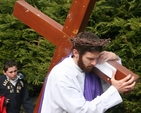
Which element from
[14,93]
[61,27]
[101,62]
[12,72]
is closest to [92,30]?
[12,72]

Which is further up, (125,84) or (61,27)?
(61,27)

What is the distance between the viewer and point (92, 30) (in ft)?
16.7

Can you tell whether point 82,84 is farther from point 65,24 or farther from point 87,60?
point 65,24

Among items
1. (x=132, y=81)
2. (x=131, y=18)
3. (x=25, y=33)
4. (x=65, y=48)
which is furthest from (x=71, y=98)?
(x=25, y=33)

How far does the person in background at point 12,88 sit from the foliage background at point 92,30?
0.58 meters

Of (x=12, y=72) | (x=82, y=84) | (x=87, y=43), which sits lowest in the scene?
(x=12, y=72)

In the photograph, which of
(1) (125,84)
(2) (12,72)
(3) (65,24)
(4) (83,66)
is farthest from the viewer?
(2) (12,72)

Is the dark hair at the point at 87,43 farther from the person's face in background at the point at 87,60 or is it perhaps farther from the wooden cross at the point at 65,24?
the wooden cross at the point at 65,24

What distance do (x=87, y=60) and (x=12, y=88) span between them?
2237mm

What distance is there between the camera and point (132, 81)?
8.19 ft

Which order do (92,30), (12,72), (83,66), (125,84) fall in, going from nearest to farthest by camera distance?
1. (125,84)
2. (83,66)
3. (12,72)
4. (92,30)

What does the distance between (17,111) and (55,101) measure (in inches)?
86.8

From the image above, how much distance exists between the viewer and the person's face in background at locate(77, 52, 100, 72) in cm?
255

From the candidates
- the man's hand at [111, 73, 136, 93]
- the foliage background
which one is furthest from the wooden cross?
the foliage background
